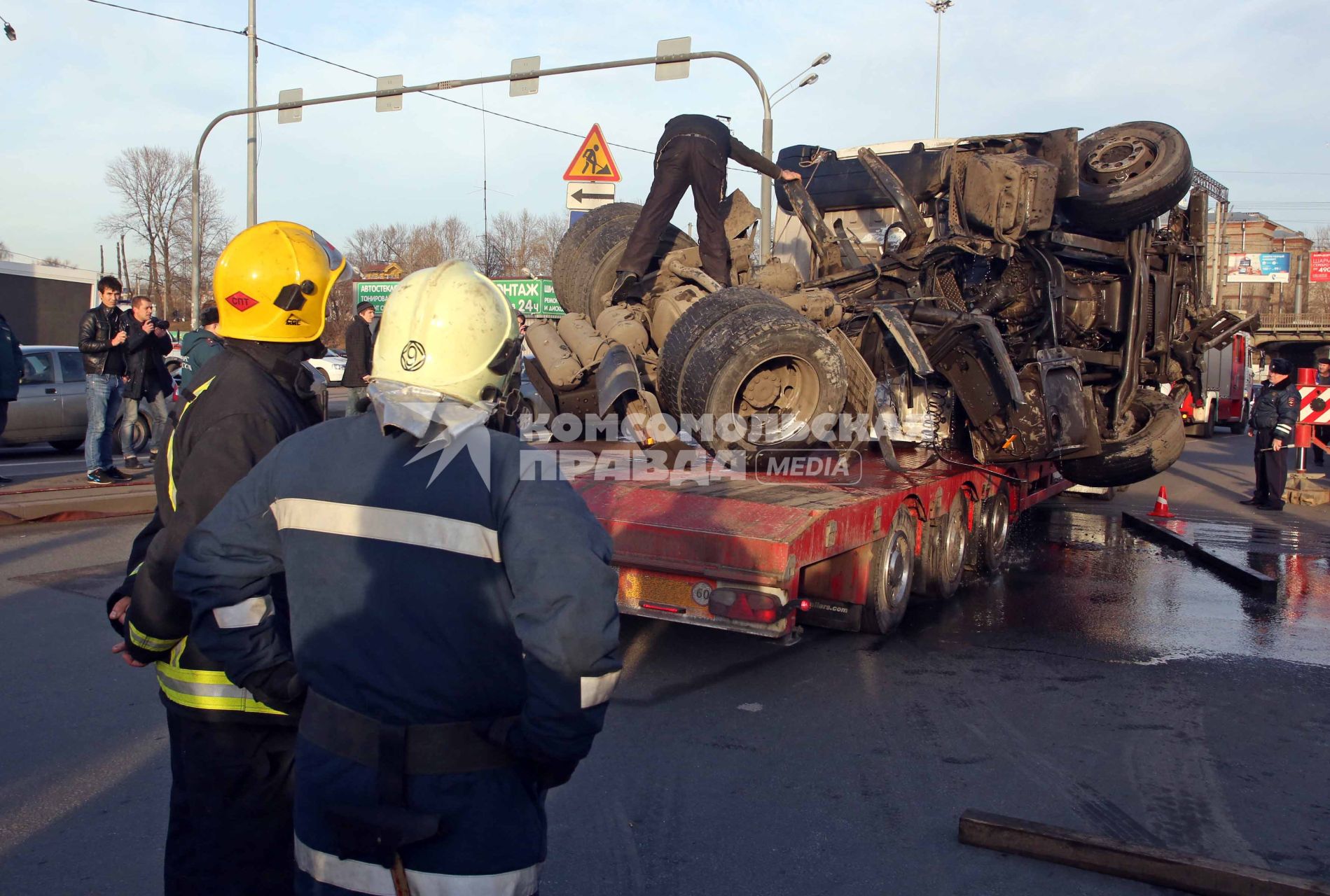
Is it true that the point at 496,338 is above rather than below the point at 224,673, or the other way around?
above

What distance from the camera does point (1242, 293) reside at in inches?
3091

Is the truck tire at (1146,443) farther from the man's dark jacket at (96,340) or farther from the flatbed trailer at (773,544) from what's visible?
the man's dark jacket at (96,340)

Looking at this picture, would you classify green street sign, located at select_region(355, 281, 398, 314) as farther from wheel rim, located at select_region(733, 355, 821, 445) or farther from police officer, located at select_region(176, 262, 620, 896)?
police officer, located at select_region(176, 262, 620, 896)

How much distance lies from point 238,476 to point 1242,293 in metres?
87.9

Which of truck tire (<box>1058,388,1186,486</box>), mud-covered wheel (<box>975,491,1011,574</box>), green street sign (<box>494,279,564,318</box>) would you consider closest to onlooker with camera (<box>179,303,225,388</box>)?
mud-covered wheel (<box>975,491,1011,574</box>)

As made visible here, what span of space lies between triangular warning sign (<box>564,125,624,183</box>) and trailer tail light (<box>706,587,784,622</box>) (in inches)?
377

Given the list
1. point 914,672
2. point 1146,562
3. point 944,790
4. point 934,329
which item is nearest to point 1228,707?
point 914,672

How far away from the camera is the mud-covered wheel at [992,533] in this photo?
840 cm

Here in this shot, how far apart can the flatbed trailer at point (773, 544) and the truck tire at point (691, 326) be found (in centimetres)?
51

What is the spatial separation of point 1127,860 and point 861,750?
4.28 feet

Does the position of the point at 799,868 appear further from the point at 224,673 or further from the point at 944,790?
the point at 224,673

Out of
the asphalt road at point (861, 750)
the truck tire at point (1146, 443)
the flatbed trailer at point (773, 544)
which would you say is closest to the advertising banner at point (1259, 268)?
the truck tire at point (1146, 443)

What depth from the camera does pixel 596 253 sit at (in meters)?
7.27

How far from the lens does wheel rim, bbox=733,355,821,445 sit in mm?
5914
